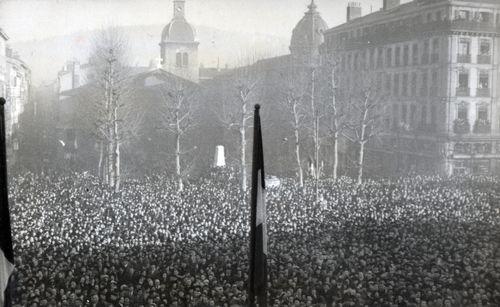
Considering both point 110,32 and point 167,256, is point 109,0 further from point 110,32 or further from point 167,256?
point 167,256

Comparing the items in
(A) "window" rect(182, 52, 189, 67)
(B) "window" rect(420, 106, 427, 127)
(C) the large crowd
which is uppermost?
(A) "window" rect(182, 52, 189, 67)

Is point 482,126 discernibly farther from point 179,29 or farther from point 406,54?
point 179,29

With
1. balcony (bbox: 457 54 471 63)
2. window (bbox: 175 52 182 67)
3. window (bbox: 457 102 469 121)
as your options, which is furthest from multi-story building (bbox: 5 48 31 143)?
window (bbox: 457 102 469 121)

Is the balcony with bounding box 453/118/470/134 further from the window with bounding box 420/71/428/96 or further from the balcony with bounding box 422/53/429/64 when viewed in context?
the balcony with bounding box 422/53/429/64

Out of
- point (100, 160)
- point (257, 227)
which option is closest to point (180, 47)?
point (100, 160)

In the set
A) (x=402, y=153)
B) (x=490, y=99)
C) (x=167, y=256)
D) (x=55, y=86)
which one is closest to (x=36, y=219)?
(x=167, y=256)

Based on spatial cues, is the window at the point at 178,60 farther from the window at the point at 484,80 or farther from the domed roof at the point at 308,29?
the window at the point at 484,80

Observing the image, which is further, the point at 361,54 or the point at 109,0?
the point at 361,54
